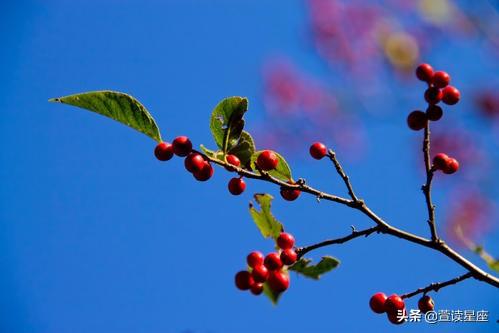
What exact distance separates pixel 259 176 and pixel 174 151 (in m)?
0.30

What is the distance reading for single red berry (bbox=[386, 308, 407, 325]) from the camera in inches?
67.5

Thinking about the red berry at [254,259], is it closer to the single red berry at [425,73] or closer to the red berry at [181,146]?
the red berry at [181,146]

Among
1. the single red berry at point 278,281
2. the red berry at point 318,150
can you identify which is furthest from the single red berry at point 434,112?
the single red berry at point 278,281

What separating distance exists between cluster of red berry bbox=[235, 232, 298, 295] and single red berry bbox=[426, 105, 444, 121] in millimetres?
669

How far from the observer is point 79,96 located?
1549 mm

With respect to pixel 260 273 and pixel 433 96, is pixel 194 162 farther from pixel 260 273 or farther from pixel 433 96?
pixel 433 96

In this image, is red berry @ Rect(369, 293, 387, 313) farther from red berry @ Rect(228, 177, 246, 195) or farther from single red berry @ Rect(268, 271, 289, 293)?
red berry @ Rect(228, 177, 246, 195)

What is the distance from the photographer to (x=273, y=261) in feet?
5.84

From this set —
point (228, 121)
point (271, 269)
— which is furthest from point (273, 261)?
point (228, 121)

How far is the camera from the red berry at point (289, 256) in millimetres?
1709

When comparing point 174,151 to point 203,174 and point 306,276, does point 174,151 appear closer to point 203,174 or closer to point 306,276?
point 203,174

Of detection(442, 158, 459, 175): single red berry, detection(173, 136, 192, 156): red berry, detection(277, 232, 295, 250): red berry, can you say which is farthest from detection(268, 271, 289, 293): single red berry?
detection(442, 158, 459, 175): single red berry

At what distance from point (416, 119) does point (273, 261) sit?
74 centimetres

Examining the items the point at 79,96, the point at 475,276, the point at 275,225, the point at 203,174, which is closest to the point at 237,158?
the point at 203,174
